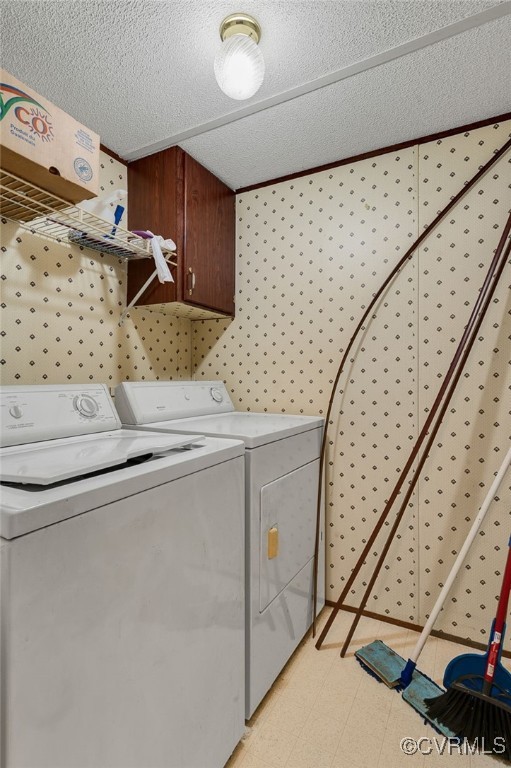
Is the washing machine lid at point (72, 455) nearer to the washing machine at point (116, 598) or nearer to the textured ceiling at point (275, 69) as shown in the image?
the washing machine at point (116, 598)

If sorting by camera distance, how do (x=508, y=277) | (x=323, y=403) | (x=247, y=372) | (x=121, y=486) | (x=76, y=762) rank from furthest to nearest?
(x=247, y=372) < (x=323, y=403) < (x=508, y=277) < (x=121, y=486) < (x=76, y=762)

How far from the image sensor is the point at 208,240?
2.18m

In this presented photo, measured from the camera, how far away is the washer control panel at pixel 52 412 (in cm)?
131

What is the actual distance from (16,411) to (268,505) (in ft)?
3.16

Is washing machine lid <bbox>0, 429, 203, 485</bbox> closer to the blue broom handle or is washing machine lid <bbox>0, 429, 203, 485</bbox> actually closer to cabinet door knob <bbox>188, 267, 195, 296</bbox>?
cabinet door knob <bbox>188, 267, 195, 296</bbox>

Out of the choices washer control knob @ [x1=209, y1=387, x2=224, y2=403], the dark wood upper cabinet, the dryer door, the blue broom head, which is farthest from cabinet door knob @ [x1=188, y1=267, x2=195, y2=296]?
the blue broom head

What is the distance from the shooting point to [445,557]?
73.0 inches

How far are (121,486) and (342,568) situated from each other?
5.38 ft

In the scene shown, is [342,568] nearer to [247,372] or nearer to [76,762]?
[247,372]

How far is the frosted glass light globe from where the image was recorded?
1228 millimetres

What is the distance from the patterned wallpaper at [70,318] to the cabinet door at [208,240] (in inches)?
14.0

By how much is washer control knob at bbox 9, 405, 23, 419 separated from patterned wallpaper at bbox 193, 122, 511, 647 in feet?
4.28

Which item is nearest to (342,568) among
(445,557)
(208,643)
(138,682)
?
(445,557)

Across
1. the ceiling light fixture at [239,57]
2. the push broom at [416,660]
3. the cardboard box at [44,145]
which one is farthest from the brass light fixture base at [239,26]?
the push broom at [416,660]
